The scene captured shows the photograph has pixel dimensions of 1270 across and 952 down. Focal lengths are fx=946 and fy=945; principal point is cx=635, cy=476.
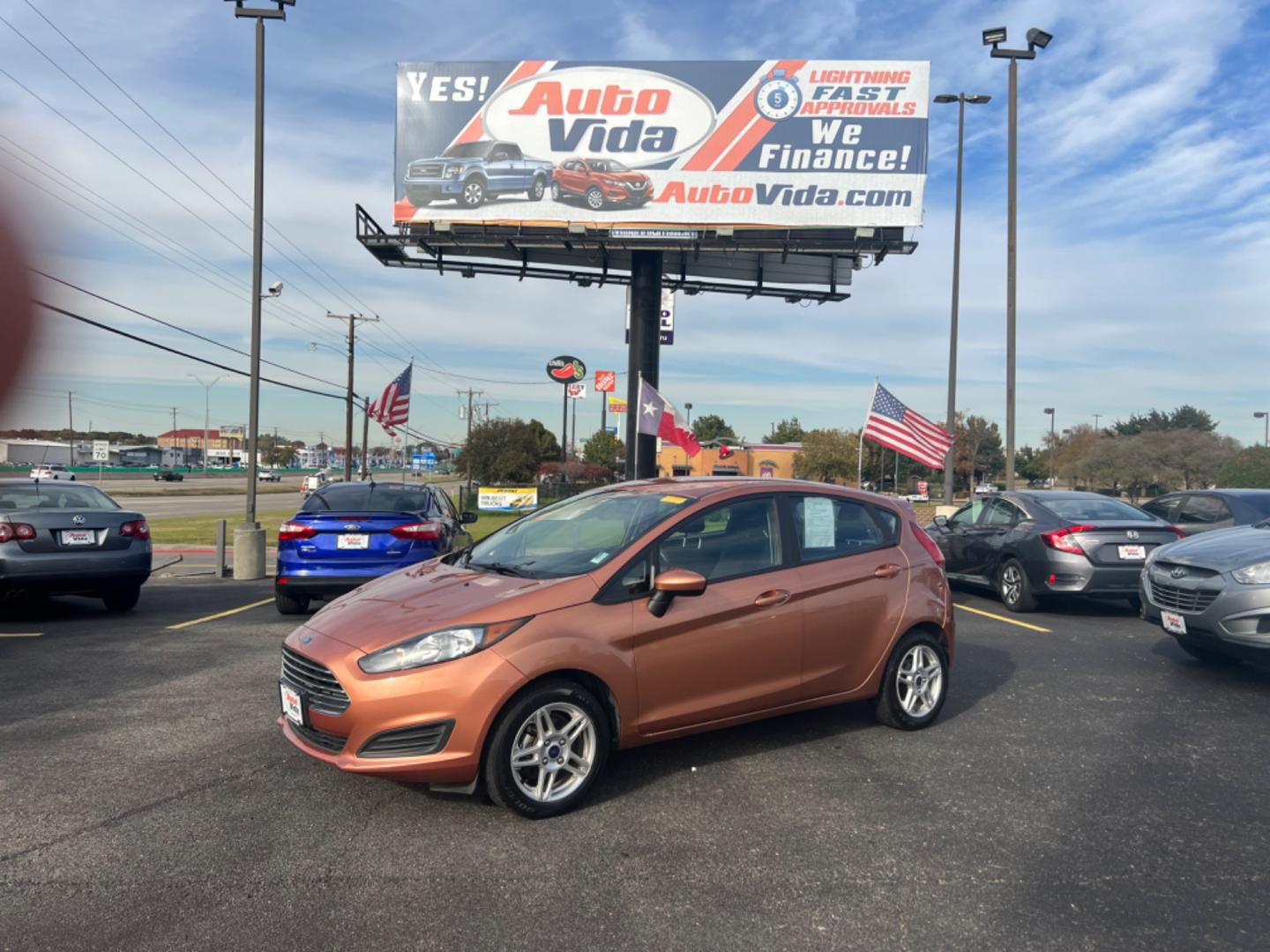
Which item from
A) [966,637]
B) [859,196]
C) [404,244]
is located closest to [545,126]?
[404,244]

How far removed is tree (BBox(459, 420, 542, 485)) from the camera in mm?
A: 42906

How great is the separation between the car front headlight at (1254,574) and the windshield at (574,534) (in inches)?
171

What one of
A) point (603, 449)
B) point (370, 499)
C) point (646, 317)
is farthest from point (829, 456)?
point (370, 499)

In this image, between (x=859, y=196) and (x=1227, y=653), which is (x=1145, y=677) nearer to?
(x=1227, y=653)

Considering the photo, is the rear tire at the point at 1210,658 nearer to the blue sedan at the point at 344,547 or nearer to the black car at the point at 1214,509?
the black car at the point at 1214,509

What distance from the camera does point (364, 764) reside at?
4254 millimetres

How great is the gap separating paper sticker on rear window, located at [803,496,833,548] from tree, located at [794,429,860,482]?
51336 millimetres

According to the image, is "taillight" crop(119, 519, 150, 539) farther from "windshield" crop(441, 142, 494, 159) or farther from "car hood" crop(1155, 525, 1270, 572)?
"windshield" crop(441, 142, 494, 159)

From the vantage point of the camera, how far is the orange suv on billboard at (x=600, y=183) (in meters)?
24.9

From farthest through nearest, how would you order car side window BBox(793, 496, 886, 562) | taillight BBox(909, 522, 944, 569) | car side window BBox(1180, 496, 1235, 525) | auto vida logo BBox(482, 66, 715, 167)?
1. auto vida logo BBox(482, 66, 715, 167)
2. car side window BBox(1180, 496, 1235, 525)
3. taillight BBox(909, 522, 944, 569)
4. car side window BBox(793, 496, 886, 562)

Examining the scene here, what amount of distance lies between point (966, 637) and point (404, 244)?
20.4 m

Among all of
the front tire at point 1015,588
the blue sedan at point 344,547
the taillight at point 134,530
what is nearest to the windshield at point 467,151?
the taillight at point 134,530

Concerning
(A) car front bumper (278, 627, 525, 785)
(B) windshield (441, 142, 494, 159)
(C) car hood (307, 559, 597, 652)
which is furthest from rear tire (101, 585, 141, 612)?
(B) windshield (441, 142, 494, 159)

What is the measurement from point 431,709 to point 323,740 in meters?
0.66
